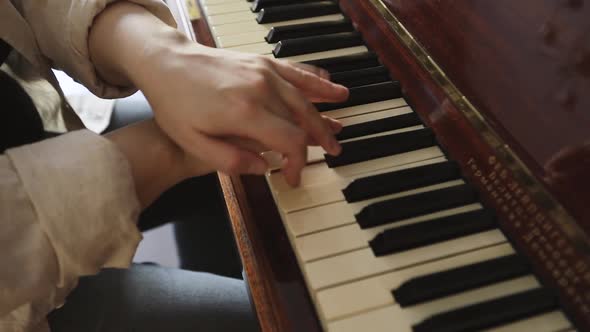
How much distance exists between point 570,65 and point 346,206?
36 centimetres

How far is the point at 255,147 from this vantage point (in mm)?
632

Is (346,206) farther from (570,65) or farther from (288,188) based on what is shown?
(570,65)

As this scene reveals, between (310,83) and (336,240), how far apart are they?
0.22 metres

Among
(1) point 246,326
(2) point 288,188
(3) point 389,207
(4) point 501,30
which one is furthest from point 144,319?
(4) point 501,30

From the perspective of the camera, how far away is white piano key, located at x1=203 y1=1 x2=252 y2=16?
0.92 metres

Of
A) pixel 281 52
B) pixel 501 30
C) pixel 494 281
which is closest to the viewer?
pixel 494 281

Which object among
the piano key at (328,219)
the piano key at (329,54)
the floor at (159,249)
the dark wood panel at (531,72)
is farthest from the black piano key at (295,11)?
the floor at (159,249)

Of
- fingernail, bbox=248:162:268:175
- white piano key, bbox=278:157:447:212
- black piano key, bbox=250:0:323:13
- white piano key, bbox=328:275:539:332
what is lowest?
white piano key, bbox=328:275:539:332

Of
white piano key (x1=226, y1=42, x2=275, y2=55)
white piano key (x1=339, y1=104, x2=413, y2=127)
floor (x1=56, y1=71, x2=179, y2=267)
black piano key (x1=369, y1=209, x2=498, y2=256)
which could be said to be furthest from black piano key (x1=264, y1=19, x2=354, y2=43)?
floor (x1=56, y1=71, x2=179, y2=267)

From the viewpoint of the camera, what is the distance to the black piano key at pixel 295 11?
899mm

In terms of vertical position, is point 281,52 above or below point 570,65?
above

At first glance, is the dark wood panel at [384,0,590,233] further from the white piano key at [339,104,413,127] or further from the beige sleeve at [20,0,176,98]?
the beige sleeve at [20,0,176,98]

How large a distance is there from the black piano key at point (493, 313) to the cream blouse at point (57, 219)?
0.37 m

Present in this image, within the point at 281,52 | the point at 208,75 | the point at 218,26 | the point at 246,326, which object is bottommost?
the point at 246,326
